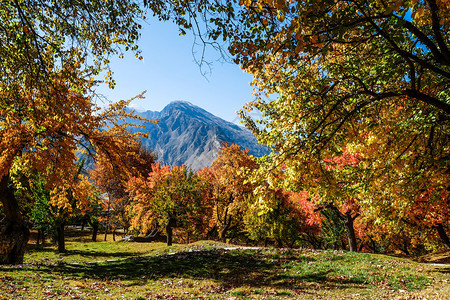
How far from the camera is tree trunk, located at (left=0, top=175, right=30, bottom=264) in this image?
48.3ft

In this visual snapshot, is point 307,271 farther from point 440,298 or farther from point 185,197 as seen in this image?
point 185,197

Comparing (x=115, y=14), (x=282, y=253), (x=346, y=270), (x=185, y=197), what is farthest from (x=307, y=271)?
(x=185, y=197)

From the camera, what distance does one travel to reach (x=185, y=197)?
2862cm

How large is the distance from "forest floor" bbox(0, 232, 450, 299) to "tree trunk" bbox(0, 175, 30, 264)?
8.69ft

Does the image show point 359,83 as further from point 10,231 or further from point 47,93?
point 10,231

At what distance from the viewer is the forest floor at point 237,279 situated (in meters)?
9.45

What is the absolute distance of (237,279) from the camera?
1268 cm

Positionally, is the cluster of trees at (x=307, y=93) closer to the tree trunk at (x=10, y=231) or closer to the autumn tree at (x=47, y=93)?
the autumn tree at (x=47, y=93)

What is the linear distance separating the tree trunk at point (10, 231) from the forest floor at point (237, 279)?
2.65 meters

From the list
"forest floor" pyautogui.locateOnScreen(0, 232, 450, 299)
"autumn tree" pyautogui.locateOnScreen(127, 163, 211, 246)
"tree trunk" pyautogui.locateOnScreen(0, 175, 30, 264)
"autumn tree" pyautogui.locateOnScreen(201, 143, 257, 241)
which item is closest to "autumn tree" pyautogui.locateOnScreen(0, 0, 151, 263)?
"tree trunk" pyautogui.locateOnScreen(0, 175, 30, 264)

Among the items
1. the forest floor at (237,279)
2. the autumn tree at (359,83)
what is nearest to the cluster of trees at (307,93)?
the autumn tree at (359,83)

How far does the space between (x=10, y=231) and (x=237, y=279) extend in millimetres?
13988

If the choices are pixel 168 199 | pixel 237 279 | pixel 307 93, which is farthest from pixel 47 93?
pixel 168 199

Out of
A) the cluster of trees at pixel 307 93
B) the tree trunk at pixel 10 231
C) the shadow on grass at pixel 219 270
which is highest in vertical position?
the cluster of trees at pixel 307 93
